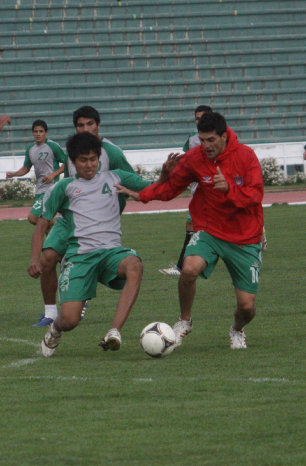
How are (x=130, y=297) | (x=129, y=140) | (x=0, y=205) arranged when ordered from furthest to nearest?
(x=129, y=140)
(x=0, y=205)
(x=130, y=297)

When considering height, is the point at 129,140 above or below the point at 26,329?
below

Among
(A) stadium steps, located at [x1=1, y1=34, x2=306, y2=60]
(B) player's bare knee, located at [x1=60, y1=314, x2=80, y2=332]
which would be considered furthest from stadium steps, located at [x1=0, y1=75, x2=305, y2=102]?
(B) player's bare knee, located at [x1=60, y1=314, x2=80, y2=332]

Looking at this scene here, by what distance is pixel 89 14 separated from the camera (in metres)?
37.5

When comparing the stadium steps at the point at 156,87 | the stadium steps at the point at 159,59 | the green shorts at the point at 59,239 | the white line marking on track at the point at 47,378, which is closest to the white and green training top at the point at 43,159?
the green shorts at the point at 59,239

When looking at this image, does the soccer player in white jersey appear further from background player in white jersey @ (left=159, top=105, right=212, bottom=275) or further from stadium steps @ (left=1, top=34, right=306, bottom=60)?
stadium steps @ (left=1, top=34, right=306, bottom=60)

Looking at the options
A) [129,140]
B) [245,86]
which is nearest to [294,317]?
[129,140]

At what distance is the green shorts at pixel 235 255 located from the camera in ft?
24.7

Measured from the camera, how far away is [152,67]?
120 feet

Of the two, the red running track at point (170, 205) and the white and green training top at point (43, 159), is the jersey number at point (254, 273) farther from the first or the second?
the red running track at point (170, 205)

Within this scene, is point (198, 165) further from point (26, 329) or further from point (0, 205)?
point (0, 205)

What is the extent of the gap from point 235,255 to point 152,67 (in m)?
29.6

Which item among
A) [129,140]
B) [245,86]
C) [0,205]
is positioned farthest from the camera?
[245,86]

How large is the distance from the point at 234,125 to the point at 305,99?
→ 3335 millimetres

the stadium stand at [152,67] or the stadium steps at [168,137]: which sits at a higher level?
the stadium stand at [152,67]
